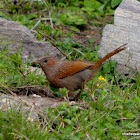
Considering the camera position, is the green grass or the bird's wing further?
the bird's wing

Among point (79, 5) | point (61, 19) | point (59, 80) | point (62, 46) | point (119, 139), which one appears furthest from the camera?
point (79, 5)

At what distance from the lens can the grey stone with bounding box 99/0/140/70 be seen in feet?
18.7

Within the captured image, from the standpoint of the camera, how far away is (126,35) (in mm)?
5941

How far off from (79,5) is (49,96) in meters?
4.69

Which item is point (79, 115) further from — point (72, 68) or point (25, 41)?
point (25, 41)

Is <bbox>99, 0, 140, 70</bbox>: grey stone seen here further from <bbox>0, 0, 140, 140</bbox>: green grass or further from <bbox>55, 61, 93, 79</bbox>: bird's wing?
<bbox>55, 61, 93, 79</bbox>: bird's wing

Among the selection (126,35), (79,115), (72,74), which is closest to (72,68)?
(72,74)

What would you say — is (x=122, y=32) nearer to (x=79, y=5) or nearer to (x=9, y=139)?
(x=79, y=5)

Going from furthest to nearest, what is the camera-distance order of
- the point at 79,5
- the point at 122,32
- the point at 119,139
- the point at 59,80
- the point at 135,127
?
the point at 79,5 < the point at 122,32 < the point at 59,80 < the point at 135,127 < the point at 119,139

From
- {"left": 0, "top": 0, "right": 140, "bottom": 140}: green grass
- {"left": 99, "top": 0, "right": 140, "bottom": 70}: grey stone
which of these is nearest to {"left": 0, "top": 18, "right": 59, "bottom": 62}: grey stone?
{"left": 0, "top": 0, "right": 140, "bottom": 140}: green grass

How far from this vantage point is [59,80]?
4410 millimetres

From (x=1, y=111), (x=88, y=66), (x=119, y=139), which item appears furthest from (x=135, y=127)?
(x=1, y=111)

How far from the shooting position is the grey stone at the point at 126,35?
569 cm

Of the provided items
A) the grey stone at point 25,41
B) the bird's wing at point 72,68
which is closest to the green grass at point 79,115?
the bird's wing at point 72,68
